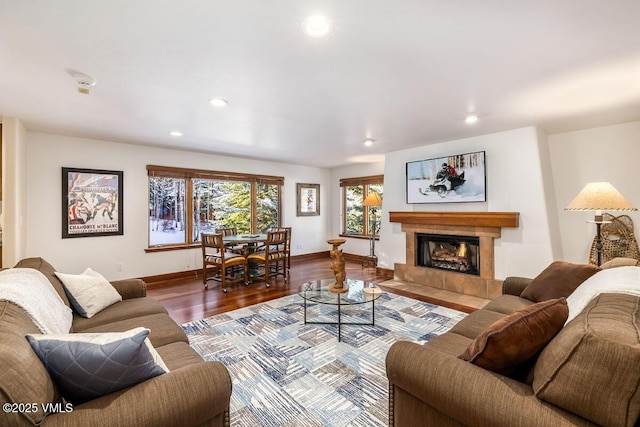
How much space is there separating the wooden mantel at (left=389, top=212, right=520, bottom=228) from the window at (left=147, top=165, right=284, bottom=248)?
9.26 ft

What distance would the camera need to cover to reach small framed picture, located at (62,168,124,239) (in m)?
4.14

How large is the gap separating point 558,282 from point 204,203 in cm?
523

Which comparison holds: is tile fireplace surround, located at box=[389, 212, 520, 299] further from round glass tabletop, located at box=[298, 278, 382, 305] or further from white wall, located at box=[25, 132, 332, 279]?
white wall, located at box=[25, 132, 332, 279]

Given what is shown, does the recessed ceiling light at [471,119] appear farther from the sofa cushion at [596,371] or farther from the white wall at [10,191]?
the white wall at [10,191]

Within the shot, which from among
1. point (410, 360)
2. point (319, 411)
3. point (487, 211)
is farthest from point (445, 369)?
point (487, 211)

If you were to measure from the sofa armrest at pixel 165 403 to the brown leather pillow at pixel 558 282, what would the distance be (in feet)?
7.75

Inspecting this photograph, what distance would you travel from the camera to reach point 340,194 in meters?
7.33

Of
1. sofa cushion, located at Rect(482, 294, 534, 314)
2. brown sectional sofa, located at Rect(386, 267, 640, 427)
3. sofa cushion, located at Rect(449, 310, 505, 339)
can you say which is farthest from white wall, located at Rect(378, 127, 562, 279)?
brown sectional sofa, located at Rect(386, 267, 640, 427)

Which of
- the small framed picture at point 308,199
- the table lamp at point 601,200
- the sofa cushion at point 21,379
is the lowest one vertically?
the sofa cushion at point 21,379

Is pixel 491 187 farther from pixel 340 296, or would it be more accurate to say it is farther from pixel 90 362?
pixel 90 362

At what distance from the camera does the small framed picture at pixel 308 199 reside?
692cm

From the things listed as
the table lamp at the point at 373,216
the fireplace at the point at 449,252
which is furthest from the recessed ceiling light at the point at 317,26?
the table lamp at the point at 373,216

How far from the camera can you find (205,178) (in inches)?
214

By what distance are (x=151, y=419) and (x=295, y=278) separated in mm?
Result: 4240
